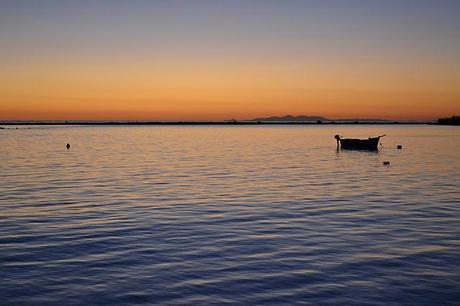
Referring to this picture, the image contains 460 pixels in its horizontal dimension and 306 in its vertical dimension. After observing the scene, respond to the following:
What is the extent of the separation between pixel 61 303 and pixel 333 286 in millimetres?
6125

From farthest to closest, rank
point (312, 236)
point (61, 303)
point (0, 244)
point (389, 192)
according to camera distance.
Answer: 1. point (389, 192)
2. point (312, 236)
3. point (0, 244)
4. point (61, 303)

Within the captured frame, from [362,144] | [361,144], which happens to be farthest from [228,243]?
[361,144]

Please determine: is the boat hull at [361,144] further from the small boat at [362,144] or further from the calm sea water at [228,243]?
the calm sea water at [228,243]

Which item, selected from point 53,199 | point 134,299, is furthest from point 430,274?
point 53,199

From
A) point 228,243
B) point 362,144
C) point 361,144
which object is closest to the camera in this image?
point 228,243

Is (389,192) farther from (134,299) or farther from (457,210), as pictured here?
(134,299)

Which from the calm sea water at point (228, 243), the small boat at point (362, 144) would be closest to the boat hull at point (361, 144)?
the small boat at point (362, 144)

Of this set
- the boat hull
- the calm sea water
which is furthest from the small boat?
the calm sea water

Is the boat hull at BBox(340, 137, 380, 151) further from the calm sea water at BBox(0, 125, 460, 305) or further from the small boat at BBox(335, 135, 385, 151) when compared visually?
the calm sea water at BBox(0, 125, 460, 305)

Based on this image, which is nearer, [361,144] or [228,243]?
[228,243]

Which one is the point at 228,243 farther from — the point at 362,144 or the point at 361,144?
the point at 361,144

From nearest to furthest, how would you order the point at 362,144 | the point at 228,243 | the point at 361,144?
the point at 228,243 < the point at 362,144 < the point at 361,144

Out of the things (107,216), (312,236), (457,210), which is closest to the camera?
(312,236)

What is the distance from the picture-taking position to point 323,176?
36031mm
